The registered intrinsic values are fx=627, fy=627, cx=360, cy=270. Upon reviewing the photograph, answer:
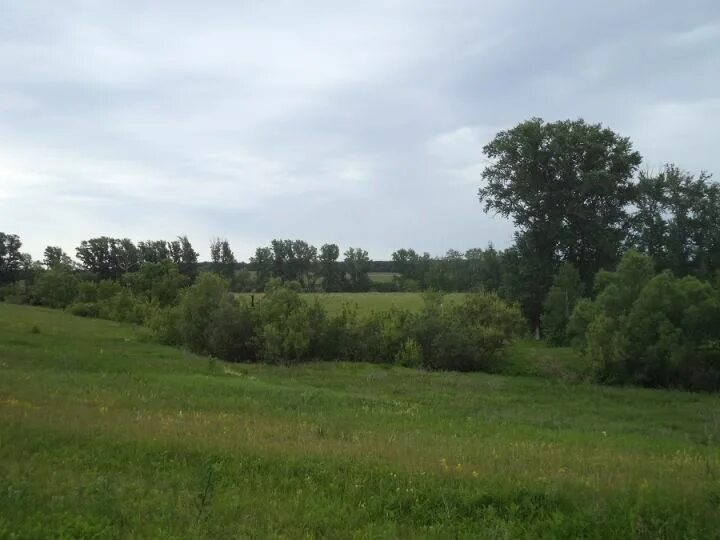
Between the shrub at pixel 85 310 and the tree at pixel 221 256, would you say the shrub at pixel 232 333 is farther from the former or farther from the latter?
the tree at pixel 221 256

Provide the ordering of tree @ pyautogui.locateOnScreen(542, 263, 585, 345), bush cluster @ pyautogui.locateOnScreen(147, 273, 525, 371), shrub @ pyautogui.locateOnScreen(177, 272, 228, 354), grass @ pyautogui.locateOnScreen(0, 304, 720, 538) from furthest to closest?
tree @ pyautogui.locateOnScreen(542, 263, 585, 345) → shrub @ pyautogui.locateOnScreen(177, 272, 228, 354) → bush cluster @ pyautogui.locateOnScreen(147, 273, 525, 371) → grass @ pyautogui.locateOnScreen(0, 304, 720, 538)

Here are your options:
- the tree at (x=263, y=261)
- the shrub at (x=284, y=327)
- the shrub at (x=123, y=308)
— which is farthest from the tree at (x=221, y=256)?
the shrub at (x=284, y=327)

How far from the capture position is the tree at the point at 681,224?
4762 centimetres

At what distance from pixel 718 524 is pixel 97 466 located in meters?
7.57

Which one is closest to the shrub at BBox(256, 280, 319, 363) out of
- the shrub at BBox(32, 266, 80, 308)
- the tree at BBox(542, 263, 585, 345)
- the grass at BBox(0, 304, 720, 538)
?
the tree at BBox(542, 263, 585, 345)

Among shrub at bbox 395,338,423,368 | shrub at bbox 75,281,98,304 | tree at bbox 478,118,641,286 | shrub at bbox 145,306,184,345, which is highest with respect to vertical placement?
tree at bbox 478,118,641,286

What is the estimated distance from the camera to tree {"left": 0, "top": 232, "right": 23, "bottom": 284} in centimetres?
12188

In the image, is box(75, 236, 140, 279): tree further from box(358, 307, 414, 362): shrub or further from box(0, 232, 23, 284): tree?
box(358, 307, 414, 362): shrub

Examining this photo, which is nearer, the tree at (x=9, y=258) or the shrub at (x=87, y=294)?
the shrub at (x=87, y=294)

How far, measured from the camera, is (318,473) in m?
8.34

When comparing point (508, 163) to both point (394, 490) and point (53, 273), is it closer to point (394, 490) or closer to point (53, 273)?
point (394, 490)

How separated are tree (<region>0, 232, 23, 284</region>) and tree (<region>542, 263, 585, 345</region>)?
111295 mm

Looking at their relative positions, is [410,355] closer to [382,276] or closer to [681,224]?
[681,224]

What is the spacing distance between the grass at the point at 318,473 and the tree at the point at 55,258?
98337 mm
